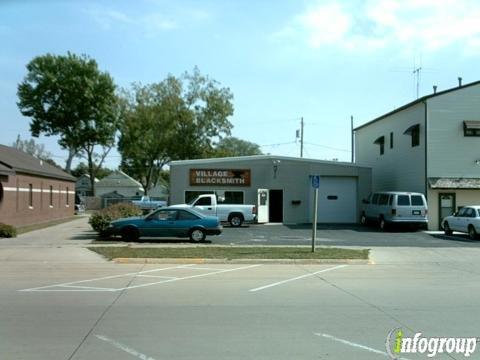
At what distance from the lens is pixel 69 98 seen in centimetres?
5856

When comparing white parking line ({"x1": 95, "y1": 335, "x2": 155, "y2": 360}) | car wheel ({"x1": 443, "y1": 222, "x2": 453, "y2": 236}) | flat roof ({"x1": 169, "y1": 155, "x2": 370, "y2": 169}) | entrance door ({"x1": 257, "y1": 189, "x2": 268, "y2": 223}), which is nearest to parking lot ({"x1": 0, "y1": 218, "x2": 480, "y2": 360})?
white parking line ({"x1": 95, "y1": 335, "x2": 155, "y2": 360})

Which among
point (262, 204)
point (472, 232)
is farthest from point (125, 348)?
point (262, 204)

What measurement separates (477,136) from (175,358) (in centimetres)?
2875

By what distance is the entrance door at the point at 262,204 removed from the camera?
35.9 m

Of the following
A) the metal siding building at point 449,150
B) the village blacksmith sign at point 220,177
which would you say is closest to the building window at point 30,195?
the village blacksmith sign at point 220,177

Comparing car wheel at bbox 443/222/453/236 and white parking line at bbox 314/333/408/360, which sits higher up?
car wheel at bbox 443/222/453/236

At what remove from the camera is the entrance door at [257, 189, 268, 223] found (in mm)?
35875

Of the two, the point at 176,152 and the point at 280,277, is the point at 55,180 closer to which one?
the point at 176,152

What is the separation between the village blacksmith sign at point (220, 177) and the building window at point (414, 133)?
10.2 meters

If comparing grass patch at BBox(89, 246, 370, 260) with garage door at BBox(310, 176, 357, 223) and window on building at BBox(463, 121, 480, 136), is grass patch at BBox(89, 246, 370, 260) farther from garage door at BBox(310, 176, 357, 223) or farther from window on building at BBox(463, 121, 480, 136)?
garage door at BBox(310, 176, 357, 223)

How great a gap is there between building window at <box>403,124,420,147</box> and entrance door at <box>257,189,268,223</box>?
31.3ft

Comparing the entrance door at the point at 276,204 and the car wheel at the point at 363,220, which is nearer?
the car wheel at the point at 363,220

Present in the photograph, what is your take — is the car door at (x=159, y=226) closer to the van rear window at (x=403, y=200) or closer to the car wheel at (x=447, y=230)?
the van rear window at (x=403, y=200)

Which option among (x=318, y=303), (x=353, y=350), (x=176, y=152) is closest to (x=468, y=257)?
(x=318, y=303)
